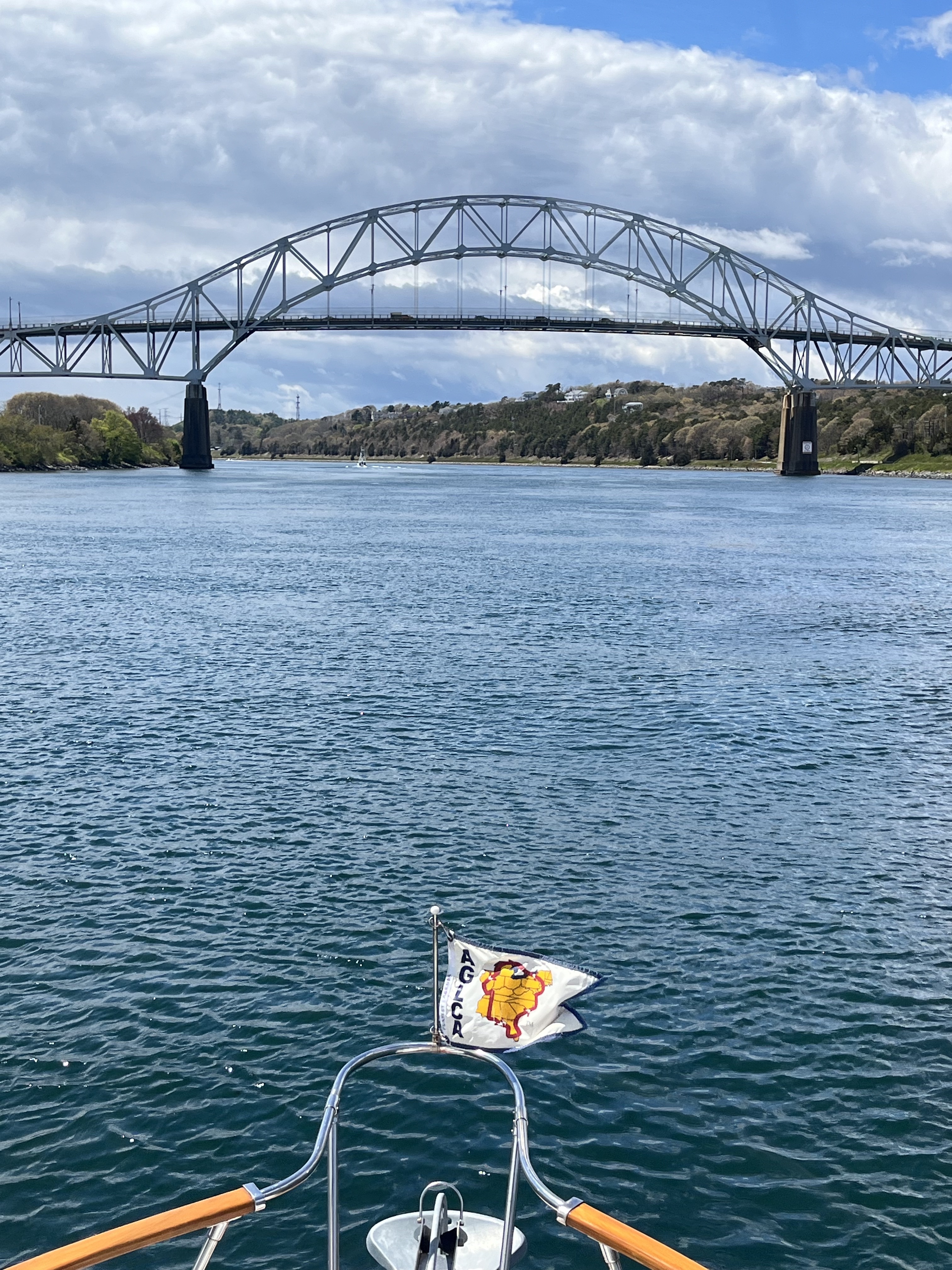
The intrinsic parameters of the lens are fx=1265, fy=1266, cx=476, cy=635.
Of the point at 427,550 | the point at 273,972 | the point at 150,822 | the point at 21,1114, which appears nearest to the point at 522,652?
the point at 150,822

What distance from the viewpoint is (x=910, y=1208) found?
1208 cm

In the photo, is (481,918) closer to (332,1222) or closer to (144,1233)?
(332,1222)

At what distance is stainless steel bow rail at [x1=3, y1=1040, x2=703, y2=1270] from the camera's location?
7797mm

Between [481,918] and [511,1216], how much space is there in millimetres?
9205

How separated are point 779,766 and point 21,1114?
18064 mm

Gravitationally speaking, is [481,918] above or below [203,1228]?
below

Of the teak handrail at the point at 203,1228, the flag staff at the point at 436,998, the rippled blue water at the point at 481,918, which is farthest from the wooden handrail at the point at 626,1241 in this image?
the rippled blue water at the point at 481,918

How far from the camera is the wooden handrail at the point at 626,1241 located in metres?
7.86

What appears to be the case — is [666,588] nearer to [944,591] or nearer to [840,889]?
[944,591]

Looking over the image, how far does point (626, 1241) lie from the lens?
8.08 meters

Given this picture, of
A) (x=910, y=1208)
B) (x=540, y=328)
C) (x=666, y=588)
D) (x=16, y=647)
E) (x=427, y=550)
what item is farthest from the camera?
(x=540, y=328)

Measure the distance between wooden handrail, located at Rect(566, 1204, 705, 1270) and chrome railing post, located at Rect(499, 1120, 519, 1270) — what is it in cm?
58

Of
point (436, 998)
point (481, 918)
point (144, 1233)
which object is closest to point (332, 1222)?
point (144, 1233)

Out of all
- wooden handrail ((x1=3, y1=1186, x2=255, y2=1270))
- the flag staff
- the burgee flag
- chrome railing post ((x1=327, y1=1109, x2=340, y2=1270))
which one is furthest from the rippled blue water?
wooden handrail ((x1=3, y1=1186, x2=255, y2=1270))
